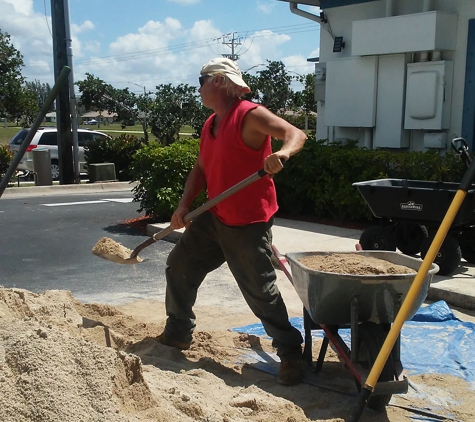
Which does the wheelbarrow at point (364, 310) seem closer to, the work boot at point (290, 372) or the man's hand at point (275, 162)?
the work boot at point (290, 372)

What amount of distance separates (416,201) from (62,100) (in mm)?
11796

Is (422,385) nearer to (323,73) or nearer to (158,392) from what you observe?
(158,392)

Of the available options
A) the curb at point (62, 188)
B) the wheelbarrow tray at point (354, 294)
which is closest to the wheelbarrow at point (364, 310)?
the wheelbarrow tray at point (354, 294)

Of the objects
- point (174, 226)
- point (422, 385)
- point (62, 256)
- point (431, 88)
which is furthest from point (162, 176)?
point (422, 385)

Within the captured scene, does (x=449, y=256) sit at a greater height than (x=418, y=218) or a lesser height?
lesser

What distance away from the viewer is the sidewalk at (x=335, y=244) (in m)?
5.99

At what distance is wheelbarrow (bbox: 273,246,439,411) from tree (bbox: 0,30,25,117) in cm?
2062

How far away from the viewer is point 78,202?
44.7 ft

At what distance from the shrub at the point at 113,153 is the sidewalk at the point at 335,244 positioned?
915cm

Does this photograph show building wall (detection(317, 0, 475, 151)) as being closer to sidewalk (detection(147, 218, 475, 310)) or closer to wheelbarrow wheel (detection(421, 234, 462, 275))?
sidewalk (detection(147, 218, 475, 310))

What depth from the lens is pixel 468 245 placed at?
731 centimetres

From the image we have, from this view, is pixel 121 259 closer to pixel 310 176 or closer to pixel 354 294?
pixel 354 294

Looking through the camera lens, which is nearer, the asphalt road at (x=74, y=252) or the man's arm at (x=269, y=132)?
the man's arm at (x=269, y=132)

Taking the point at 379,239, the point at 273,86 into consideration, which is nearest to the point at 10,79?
the point at 273,86
